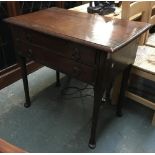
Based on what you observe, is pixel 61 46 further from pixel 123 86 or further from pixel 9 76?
pixel 9 76

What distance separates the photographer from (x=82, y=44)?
112 cm

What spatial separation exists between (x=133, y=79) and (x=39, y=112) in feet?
2.94

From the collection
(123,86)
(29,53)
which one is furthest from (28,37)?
(123,86)

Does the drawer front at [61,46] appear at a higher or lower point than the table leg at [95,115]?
higher

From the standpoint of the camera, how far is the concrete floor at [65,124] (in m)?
1.50

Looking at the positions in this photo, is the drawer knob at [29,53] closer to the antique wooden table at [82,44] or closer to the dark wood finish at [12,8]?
the antique wooden table at [82,44]

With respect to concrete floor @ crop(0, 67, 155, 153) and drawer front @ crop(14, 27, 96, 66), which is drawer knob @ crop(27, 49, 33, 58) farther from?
concrete floor @ crop(0, 67, 155, 153)

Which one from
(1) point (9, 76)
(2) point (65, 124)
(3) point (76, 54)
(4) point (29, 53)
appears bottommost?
(2) point (65, 124)

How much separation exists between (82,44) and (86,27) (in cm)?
24

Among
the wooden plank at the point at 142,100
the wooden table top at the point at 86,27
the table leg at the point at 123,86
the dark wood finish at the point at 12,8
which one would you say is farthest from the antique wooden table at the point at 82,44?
the dark wood finish at the point at 12,8

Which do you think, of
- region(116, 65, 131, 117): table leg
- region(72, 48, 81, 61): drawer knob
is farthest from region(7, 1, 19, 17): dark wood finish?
region(116, 65, 131, 117): table leg

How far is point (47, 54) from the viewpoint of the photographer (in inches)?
53.5

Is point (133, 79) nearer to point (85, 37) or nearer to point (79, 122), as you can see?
point (79, 122)

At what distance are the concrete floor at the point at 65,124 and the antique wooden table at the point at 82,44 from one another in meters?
0.18
